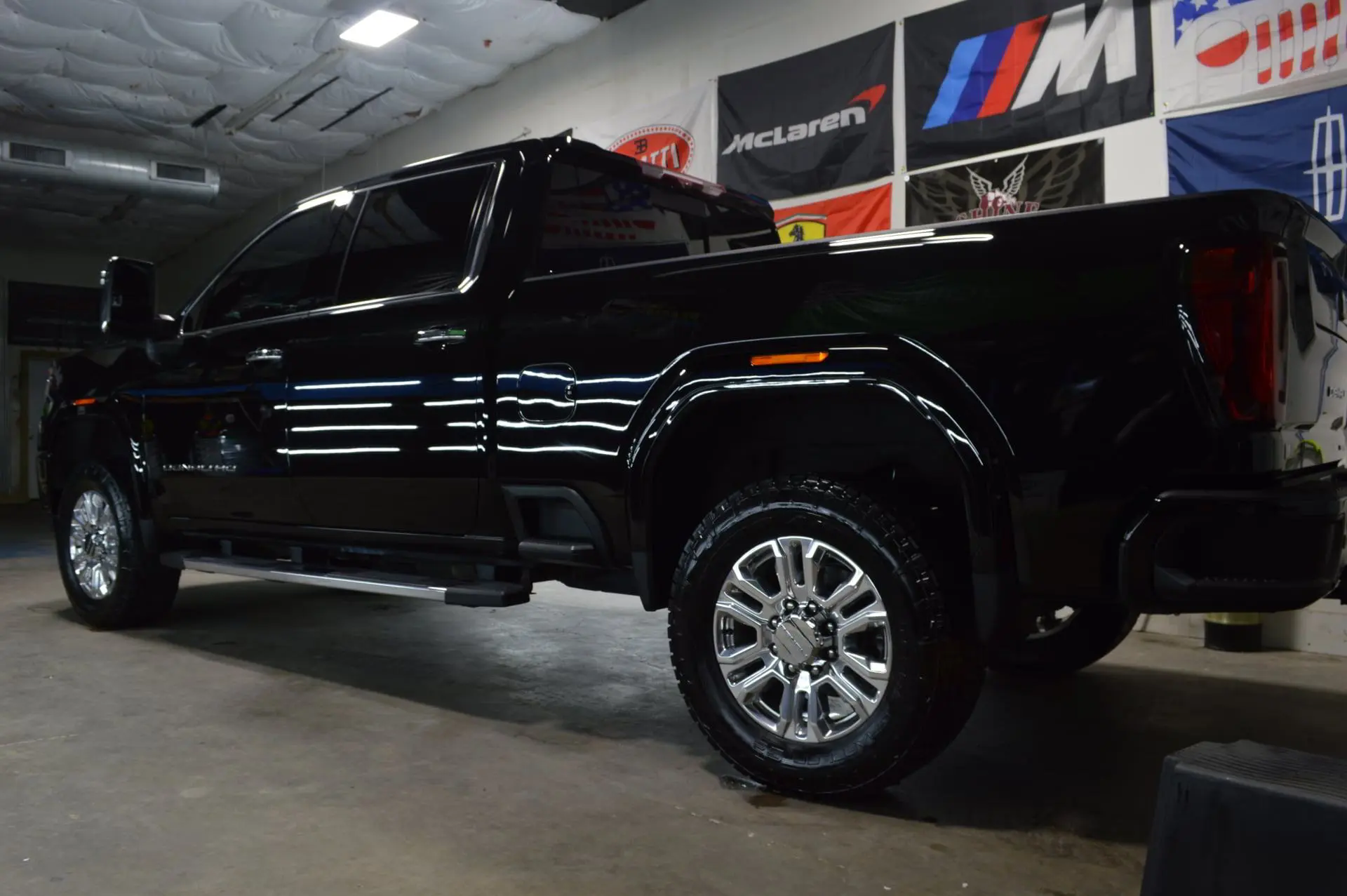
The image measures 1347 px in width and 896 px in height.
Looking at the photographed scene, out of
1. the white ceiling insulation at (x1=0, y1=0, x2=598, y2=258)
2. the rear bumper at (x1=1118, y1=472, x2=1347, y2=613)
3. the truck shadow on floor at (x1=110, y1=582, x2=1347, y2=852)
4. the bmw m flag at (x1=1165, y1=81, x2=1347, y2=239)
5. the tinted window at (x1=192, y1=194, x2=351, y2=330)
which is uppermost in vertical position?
the white ceiling insulation at (x1=0, y1=0, x2=598, y2=258)

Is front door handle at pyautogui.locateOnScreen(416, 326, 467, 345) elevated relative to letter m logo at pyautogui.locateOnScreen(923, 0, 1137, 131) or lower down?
lower down

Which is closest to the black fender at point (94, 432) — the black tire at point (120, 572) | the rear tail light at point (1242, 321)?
the black tire at point (120, 572)

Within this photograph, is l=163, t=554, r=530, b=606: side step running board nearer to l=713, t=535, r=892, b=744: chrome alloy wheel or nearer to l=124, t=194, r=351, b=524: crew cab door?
l=124, t=194, r=351, b=524: crew cab door

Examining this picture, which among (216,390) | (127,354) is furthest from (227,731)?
(127,354)

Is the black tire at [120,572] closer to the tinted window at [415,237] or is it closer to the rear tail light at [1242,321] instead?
the tinted window at [415,237]

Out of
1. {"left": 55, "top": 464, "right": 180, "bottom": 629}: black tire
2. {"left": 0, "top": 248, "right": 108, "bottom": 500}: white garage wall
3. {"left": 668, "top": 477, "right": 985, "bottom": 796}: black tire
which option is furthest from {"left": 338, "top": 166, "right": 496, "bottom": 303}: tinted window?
{"left": 0, "top": 248, "right": 108, "bottom": 500}: white garage wall

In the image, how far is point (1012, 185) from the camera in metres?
5.71

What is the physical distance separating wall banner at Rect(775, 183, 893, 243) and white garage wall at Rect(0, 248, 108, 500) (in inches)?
587

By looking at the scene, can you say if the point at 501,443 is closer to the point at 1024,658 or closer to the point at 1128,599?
the point at 1128,599

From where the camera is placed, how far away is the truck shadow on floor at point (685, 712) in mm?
2531

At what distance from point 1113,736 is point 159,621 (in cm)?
433

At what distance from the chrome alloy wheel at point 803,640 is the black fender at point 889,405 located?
27 cm

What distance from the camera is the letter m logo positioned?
534 cm

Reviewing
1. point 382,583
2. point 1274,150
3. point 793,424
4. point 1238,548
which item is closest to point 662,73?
point 1274,150
